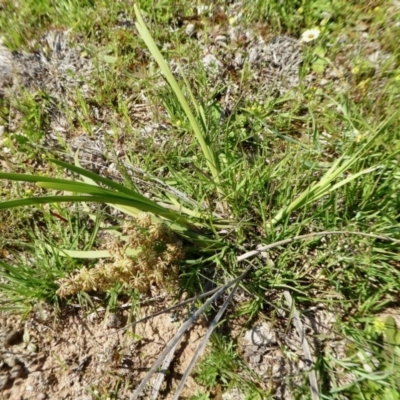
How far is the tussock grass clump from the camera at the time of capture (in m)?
1.36

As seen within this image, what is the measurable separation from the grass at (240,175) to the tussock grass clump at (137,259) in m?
0.05

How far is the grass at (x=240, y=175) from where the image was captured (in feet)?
5.16

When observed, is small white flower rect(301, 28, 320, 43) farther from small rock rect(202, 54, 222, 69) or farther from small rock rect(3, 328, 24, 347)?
small rock rect(3, 328, 24, 347)

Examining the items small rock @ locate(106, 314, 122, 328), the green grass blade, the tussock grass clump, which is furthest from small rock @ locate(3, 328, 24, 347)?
the green grass blade

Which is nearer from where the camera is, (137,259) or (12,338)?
(137,259)

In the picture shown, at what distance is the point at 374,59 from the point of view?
2105 mm

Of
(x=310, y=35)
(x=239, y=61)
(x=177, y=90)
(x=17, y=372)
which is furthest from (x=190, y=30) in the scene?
(x=17, y=372)

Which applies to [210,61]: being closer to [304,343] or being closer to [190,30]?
[190,30]

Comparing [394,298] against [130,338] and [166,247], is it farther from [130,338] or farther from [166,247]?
[130,338]

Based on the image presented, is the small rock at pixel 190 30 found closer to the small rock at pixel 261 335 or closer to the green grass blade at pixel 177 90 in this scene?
the green grass blade at pixel 177 90

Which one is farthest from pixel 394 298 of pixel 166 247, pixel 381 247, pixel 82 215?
pixel 82 215

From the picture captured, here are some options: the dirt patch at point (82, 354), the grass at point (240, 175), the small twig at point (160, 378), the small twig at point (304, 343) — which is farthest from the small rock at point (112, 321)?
the small twig at point (304, 343)

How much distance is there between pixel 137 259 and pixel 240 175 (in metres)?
0.73

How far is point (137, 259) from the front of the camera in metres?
1.38
